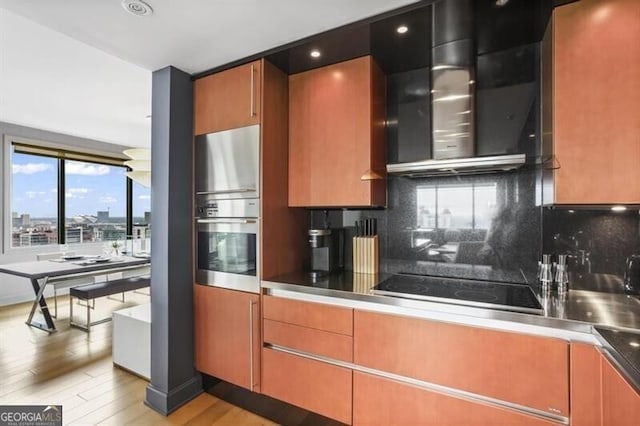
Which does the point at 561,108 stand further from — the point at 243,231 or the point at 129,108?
the point at 129,108

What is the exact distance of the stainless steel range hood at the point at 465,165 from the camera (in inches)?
59.9

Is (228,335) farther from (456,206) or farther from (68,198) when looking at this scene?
(68,198)

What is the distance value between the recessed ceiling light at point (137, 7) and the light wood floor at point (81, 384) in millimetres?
2353

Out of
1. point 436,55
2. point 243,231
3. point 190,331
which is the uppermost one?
point 436,55

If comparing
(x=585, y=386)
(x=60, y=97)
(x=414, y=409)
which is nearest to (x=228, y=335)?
(x=414, y=409)

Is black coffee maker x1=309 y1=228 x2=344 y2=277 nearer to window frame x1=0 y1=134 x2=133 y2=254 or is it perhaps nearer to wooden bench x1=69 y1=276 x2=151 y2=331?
wooden bench x1=69 y1=276 x2=151 y2=331

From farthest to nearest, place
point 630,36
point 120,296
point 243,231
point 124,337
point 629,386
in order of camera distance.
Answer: point 120,296
point 124,337
point 243,231
point 630,36
point 629,386

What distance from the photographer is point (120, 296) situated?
4.88 metres

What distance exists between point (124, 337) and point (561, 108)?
331 cm

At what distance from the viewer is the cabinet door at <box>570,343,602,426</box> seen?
1171mm

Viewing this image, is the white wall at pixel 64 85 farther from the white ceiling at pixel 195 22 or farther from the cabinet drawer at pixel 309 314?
the cabinet drawer at pixel 309 314

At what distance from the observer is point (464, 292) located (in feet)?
5.38

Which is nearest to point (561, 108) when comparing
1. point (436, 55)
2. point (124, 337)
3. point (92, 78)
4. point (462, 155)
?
point (462, 155)

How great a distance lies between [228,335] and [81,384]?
1332 millimetres
